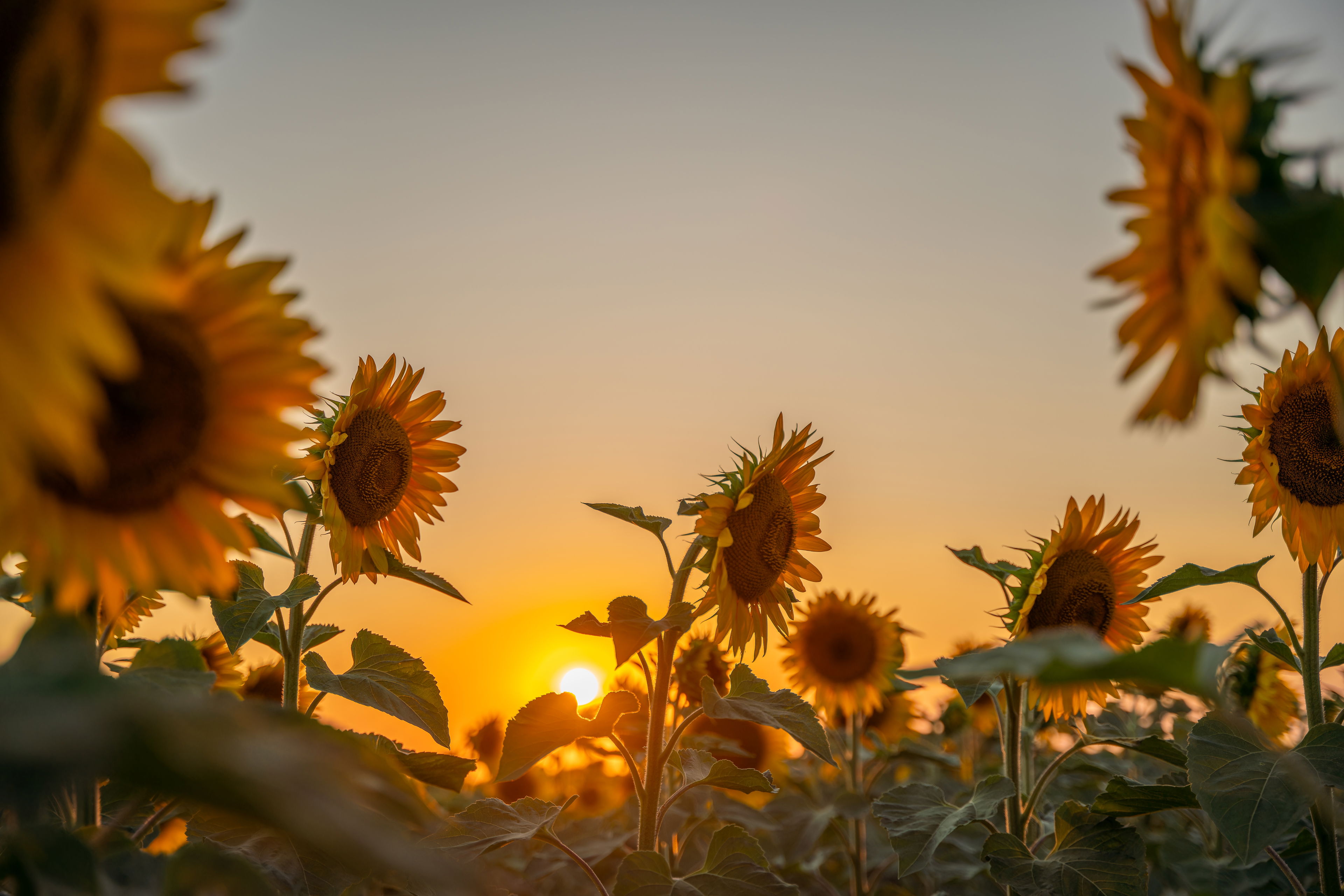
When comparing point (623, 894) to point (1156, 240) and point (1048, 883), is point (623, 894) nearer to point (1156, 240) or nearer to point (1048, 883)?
point (1048, 883)

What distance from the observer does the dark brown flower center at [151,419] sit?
1059 millimetres

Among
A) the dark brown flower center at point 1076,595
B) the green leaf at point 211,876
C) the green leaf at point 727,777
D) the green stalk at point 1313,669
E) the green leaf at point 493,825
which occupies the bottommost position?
the green leaf at point 211,876

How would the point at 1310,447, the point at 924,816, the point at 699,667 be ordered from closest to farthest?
the point at 1310,447, the point at 924,816, the point at 699,667

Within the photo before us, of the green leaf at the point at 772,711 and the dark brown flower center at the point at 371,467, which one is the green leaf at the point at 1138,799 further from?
the dark brown flower center at the point at 371,467

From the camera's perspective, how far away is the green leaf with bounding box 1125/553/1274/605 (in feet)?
6.43

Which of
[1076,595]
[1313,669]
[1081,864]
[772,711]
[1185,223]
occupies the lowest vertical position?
[1081,864]

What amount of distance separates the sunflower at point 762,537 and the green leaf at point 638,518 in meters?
0.11

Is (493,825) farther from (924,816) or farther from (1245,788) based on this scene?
(1245,788)

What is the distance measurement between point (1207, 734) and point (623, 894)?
4.62 feet

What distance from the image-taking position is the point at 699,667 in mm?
4293

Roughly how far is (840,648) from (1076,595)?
1.90 m

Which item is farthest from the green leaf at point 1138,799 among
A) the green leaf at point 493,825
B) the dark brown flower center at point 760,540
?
the green leaf at point 493,825

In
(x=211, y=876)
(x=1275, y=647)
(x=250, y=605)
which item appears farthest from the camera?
(x=1275, y=647)

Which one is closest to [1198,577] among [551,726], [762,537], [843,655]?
[762,537]
